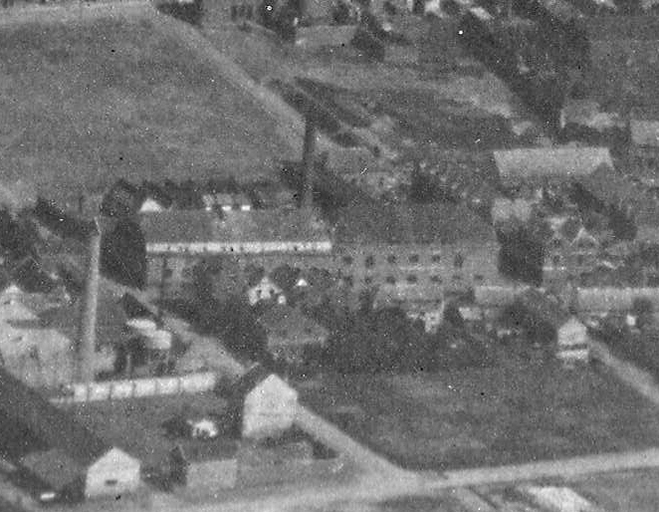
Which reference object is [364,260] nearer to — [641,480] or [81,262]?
[81,262]

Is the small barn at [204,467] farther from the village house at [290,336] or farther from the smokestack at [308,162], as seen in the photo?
the smokestack at [308,162]

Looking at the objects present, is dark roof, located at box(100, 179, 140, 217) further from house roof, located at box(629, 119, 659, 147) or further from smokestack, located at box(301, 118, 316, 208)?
house roof, located at box(629, 119, 659, 147)

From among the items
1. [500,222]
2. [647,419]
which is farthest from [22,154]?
[647,419]

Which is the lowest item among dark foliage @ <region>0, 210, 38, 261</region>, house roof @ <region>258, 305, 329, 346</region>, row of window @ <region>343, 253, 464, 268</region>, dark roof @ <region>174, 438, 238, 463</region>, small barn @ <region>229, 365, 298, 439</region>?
dark roof @ <region>174, 438, 238, 463</region>

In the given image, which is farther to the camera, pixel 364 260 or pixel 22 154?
pixel 22 154

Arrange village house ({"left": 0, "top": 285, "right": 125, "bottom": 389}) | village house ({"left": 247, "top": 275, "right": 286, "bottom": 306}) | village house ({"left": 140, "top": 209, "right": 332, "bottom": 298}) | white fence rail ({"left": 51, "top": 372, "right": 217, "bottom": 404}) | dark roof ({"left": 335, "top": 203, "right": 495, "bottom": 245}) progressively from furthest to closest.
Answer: dark roof ({"left": 335, "top": 203, "right": 495, "bottom": 245}), village house ({"left": 140, "top": 209, "right": 332, "bottom": 298}), village house ({"left": 247, "top": 275, "right": 286, "bottom": 306}), village house ({"left": 0, "top": 285, "right": 125, "bottom": 389}), white fence rail ({"left": 51, "top": 372, "right": 217, "bottom": 404})

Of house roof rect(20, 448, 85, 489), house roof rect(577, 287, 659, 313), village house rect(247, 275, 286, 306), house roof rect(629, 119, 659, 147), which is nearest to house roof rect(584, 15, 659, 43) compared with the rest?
house roof rect(629, 119, 659, 147)
